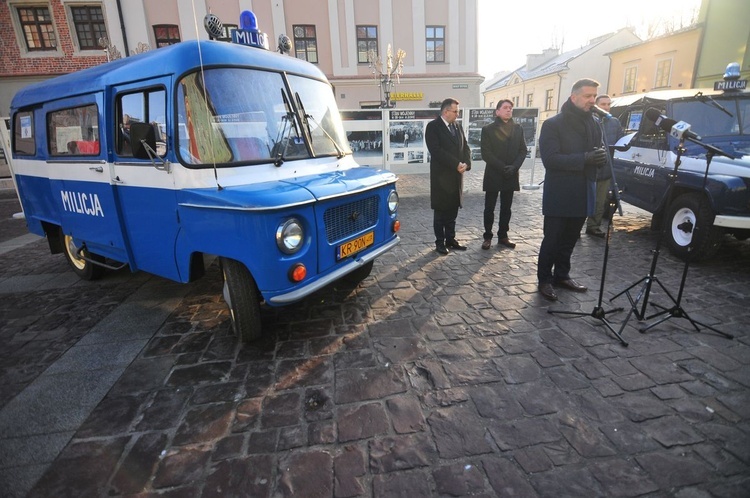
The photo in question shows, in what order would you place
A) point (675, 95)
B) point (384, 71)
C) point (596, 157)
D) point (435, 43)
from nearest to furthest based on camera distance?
point (596, 157) < point (675, 95) < point (384, 71) < point (435, 43)

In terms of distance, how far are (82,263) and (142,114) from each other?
9.87 feet

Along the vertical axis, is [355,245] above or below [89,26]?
below

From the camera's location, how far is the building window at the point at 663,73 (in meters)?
22.5

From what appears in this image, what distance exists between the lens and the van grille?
3287 millimetres

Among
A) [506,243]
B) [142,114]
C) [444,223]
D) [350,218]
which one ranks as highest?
[142,114]

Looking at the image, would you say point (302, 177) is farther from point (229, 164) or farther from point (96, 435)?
point (96, 435)

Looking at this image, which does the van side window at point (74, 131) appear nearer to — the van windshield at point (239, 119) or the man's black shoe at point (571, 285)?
the van windshield at point (239, 119)

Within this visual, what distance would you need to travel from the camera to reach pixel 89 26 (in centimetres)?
1909

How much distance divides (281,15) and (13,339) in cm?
2199

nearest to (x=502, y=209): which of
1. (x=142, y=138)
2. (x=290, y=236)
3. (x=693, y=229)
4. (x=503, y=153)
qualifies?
(x=503, y=153)

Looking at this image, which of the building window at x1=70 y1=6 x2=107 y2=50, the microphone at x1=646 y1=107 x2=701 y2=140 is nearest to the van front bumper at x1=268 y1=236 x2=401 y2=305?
the microphone at x1=646 y1=107 x2=701 y2=140

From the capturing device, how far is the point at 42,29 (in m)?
18.6

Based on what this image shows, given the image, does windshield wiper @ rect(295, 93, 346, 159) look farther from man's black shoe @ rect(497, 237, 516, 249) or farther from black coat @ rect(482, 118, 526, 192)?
man's black shoe @ rect(497, 237, 516, 249)

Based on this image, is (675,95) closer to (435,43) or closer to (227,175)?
(227,175)
